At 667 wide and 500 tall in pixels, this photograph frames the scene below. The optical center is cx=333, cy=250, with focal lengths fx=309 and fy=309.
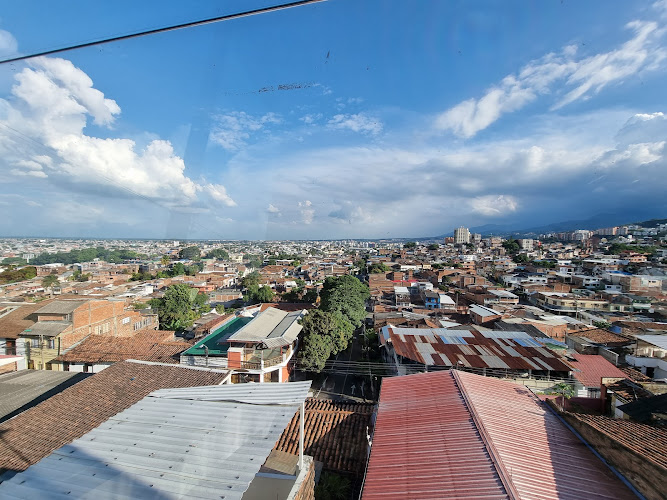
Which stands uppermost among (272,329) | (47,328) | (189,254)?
(189,254)

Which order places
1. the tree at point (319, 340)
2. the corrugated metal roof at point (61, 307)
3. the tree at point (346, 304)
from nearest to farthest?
the tree at point (319, 340) < the corrugated metal roof at point (61, 307) < the tree at point (346, 304)

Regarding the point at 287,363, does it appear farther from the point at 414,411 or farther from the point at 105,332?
the point at 105,332

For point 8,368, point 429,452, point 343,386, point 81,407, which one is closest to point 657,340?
point 343,386

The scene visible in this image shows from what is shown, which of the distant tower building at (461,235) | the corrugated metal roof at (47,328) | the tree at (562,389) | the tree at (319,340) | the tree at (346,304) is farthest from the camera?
the distant tower building at (461,235)

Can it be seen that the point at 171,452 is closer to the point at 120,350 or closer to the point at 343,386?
the point at 343,386

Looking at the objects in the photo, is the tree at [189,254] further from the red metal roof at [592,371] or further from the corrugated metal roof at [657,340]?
the corrugated metal roof at [657,340]

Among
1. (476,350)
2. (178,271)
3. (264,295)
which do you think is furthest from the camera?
(178,271)

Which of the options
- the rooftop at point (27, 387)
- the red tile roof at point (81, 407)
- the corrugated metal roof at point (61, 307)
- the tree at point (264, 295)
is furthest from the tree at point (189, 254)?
the red tile roof at point (81, 407)
